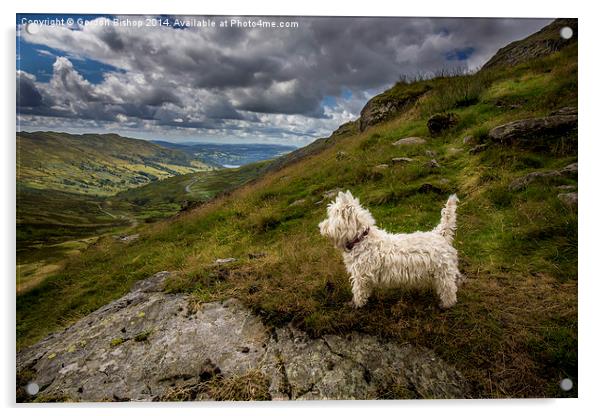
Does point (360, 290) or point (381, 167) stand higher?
point (381, 167)

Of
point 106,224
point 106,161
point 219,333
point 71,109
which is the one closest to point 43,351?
point 219,333

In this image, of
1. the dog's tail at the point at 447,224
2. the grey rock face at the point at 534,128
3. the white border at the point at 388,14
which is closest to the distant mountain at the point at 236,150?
the white border at the point at 388,14

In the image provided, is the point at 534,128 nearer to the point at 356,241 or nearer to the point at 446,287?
the point at 446,287

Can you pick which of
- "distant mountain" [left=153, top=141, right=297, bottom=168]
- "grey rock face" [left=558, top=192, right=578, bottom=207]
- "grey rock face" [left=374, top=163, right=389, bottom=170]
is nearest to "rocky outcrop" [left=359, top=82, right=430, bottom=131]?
"grey rock face" [left=374, top=163, right=389, bottom=170]

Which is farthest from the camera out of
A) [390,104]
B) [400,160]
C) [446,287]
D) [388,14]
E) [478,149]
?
[390,104]

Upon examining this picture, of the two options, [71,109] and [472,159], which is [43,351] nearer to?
[71,109]

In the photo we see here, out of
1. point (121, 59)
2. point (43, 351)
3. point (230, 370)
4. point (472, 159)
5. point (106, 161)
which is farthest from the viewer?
point (106, 161)

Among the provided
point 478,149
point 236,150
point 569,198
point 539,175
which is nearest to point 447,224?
point 569,198
